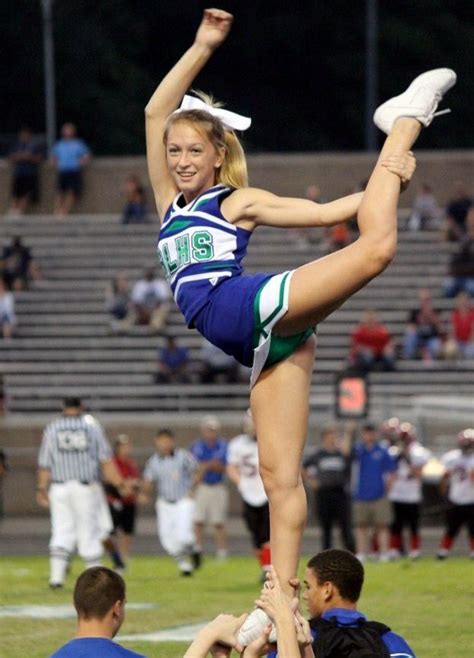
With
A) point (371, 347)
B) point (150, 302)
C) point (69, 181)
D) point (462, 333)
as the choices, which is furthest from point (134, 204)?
point (462, 333)


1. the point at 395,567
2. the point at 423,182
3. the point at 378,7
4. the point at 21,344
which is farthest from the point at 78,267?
the point at 378,7

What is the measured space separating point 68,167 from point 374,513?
13602 millimetres

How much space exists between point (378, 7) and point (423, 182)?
13.8 meters

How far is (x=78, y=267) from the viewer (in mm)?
31906

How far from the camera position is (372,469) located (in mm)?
20922

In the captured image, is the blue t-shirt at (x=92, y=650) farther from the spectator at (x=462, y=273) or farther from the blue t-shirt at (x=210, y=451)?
the spectator at (x=462, y=273)

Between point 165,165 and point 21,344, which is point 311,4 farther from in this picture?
point 165,165

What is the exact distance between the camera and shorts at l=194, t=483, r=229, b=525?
71.7ft

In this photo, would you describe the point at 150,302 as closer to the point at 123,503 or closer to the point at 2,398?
the point at 2,398

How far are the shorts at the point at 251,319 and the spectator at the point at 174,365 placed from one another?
2063 centimetres

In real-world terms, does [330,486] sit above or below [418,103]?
below

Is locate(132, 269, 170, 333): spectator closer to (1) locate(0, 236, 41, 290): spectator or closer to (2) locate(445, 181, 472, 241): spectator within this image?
(1) locate(0, 236, 41, 290): spectator

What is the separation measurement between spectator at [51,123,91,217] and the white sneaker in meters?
26.2

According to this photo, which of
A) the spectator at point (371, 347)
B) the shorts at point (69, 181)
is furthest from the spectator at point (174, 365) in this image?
the shorts at point (69, 181)
